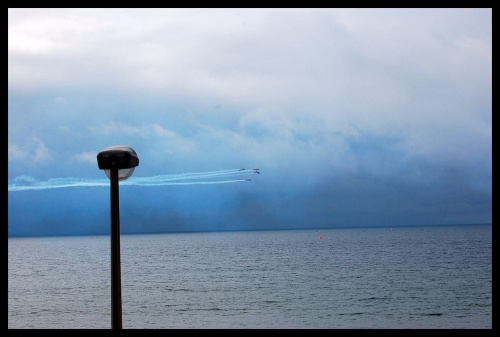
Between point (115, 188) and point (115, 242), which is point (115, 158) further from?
point (115, 242)

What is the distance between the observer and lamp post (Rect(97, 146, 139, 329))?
807 centimetres

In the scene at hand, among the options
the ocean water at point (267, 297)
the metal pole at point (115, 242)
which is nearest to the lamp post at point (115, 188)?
the metal pole at point (115, 242)

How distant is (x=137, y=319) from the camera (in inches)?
1679

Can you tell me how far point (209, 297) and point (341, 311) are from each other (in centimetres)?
1387

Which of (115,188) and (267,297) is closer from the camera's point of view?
(115,188)

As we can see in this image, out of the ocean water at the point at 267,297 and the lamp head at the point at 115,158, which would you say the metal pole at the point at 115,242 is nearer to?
the lamp head at the point at 115,158

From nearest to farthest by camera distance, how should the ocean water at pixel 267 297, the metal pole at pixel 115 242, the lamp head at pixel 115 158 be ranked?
the metal pole at pixel 115 242 < the lamp head at pixel 115 158 < the ocean water at pixel 267 297

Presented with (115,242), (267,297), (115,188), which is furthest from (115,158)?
(267,297)

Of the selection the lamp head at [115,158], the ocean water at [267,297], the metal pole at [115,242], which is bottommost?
the ocean water at [267,297]

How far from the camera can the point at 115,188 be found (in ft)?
26.8

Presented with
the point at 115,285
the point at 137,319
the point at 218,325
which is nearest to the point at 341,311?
the point at 218,325

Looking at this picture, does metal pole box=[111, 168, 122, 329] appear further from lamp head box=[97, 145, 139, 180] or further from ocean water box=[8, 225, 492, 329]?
ocean water box=[8, 225, 492, 329]

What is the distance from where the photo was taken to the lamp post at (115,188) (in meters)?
8.07
